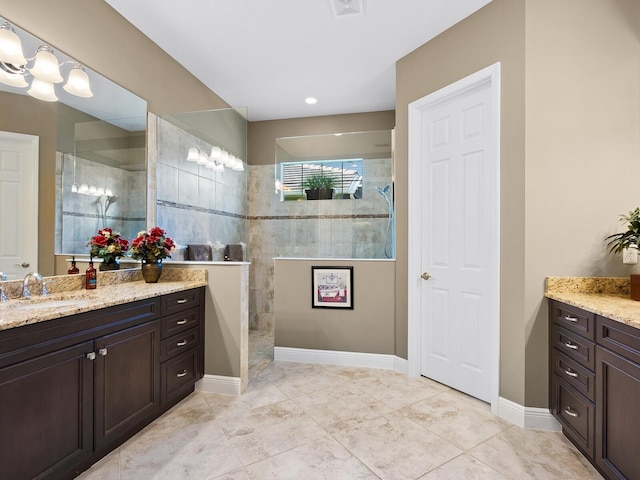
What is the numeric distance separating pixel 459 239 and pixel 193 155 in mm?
2511

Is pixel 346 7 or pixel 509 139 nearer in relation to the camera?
pixel 509 139

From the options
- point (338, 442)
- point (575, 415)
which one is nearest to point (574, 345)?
point (575, 415)

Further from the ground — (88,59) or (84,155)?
(88,59)

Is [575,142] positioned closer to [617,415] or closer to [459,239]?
[459,239]

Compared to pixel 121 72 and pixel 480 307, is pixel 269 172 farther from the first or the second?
pixel 480 307

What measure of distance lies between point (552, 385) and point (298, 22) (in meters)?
3.14

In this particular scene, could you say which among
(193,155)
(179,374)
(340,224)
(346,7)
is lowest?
(179,374)

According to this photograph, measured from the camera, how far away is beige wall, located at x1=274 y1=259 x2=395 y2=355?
3.42 metres

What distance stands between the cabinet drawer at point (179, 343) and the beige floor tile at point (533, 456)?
6.48 ft

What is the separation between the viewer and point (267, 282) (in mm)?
4992

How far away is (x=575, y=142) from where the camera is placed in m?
2.22

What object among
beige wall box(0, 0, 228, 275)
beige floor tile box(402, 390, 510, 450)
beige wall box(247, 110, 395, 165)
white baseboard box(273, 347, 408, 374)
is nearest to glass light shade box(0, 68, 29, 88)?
beige wall box(0, 0, 228, 275)

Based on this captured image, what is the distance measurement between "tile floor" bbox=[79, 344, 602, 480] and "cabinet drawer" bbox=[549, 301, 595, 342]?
0.71m

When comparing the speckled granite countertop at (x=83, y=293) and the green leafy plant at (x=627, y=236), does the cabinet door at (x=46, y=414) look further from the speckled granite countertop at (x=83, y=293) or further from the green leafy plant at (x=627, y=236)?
the green leafy plant at (x=627, y=236)
